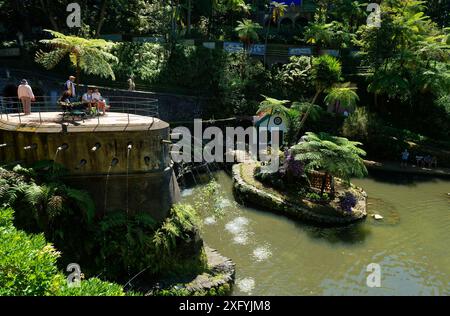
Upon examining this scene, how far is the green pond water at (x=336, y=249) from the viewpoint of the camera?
1348cm

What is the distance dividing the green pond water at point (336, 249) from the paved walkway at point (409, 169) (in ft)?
17.2

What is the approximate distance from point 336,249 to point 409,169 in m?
13.6

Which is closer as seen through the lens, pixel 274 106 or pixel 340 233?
pixel 340 233

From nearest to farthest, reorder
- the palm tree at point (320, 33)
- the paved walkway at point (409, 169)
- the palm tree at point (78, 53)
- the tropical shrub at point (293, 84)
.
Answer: the palm tree at point (78, 53) < the paved walkway at point (409, 169) < the tropical shrub at point (293, 84) < the palm tree at point (320, 33)

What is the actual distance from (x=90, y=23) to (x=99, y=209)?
28341 mm

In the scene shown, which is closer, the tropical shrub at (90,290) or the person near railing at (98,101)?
the tropical shrub at (90,290)

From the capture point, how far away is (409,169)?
2661cm

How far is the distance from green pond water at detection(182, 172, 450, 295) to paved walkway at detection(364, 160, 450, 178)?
17.2 feet

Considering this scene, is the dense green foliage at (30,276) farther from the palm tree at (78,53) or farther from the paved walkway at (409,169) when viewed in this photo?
the paved walkway at (409,169)

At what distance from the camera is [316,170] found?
72.7 feet

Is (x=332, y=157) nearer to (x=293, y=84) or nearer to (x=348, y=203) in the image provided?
(x=348, y=203)

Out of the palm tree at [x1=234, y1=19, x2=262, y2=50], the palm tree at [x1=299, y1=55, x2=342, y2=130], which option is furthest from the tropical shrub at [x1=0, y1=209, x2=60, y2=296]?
the palm tree at [x1=234, y1=19, x2=262, y2=50]

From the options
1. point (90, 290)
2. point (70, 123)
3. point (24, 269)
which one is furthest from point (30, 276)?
point (70, 123)

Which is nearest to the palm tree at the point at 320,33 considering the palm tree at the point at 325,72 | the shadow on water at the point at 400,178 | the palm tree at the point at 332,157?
the palm tree at the point at 325,72
